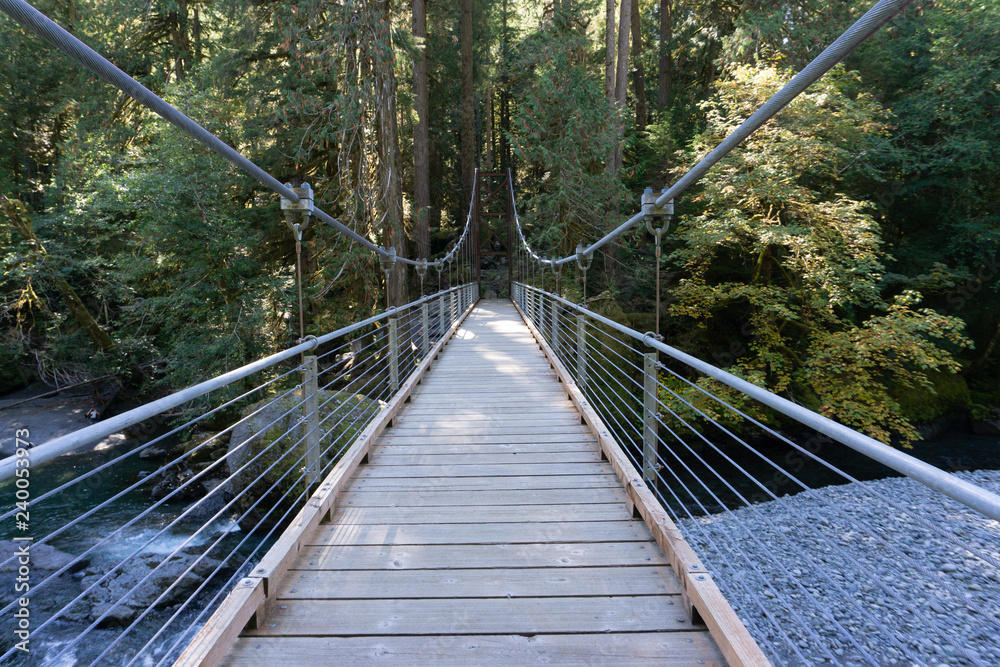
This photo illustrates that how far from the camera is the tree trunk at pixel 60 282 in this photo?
365 inches

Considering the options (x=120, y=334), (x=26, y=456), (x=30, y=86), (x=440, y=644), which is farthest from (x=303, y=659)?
(x=30, y=86)

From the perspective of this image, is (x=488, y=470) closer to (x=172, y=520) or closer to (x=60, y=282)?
(x=172, y=520)

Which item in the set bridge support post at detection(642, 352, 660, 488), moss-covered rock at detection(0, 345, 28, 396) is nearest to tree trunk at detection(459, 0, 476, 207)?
moss-covered rock at detection(0, 345, 28, 396)

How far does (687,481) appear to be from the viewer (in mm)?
9211

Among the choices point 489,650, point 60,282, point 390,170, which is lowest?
point 489,650

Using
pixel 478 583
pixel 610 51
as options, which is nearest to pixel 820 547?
pixel 478 583

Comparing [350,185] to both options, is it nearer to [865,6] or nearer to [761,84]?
[761,84]

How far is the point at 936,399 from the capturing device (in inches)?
408

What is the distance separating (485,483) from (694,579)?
1215 millimetres

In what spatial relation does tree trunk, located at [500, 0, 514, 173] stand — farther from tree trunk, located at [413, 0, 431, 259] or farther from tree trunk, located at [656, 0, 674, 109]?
tree trunk, located at [413, 0, 431, 259]

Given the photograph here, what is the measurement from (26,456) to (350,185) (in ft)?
27.3

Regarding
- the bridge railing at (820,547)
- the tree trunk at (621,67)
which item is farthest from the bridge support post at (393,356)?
the tree trunk at (621,67)

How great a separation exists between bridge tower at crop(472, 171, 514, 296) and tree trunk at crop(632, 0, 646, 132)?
4.75 m

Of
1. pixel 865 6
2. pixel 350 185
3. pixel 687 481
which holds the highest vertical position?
pixel 865 6
